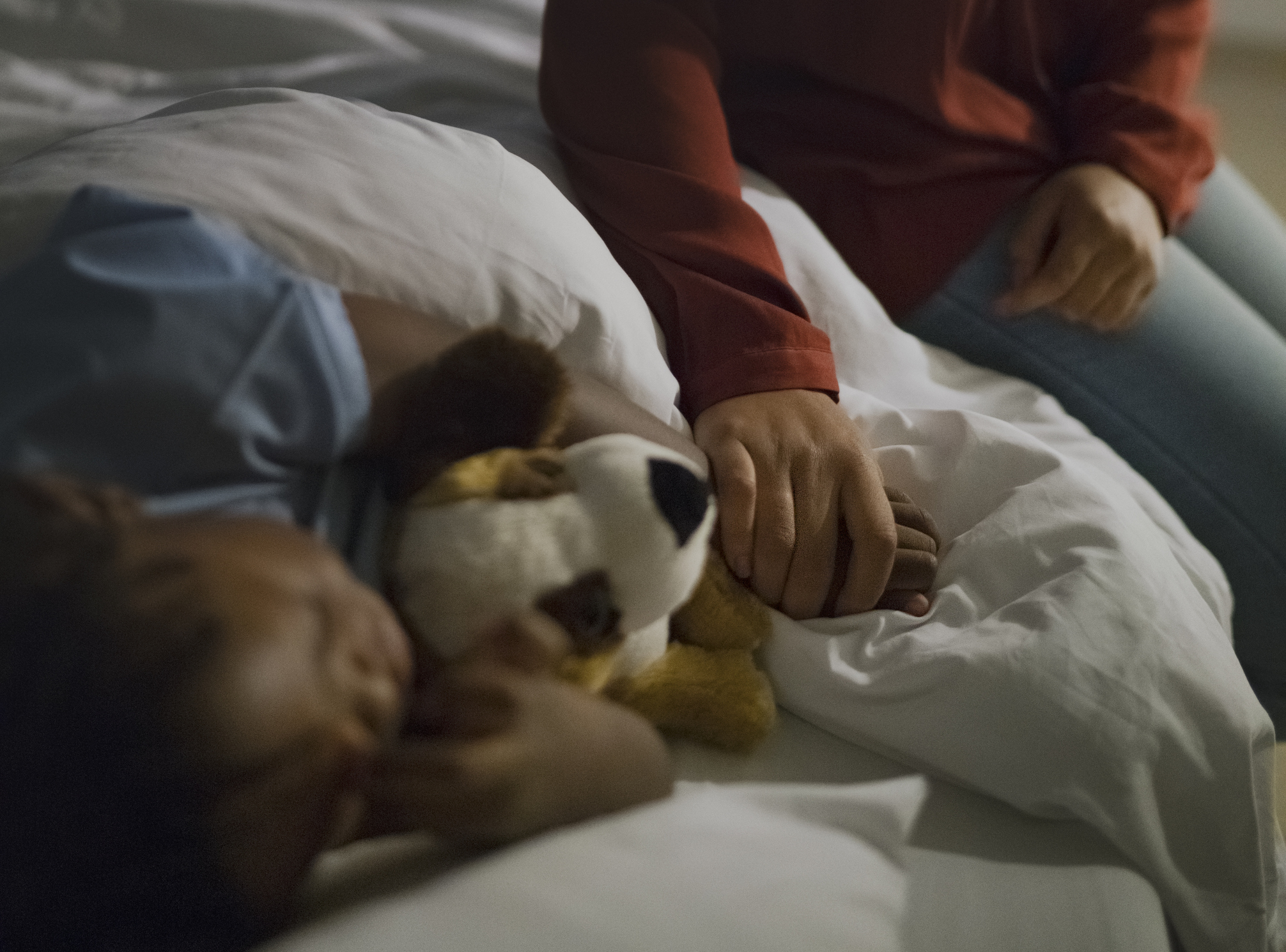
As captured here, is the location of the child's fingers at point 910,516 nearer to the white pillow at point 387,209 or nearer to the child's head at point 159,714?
the white pillow at point 387,209

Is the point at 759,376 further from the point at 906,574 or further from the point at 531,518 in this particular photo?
the point at 531,518

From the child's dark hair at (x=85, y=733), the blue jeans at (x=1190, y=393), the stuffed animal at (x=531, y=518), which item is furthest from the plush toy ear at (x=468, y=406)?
the blue jeans at (x=1190, y=393)

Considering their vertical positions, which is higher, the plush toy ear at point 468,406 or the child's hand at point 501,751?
the plush toy ear at point 468,406

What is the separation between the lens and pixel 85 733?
0.60 feet

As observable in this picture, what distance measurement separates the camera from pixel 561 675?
0.90ft

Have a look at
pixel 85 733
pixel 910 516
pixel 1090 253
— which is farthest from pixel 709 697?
pixel 1090 253

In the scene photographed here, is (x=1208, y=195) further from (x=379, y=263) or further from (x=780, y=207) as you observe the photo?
(x=379, y=263)

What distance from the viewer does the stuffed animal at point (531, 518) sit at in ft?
0.86

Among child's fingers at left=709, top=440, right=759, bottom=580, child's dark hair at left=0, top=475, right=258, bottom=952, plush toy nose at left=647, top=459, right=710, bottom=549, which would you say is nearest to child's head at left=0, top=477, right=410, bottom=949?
child's dark hair at left=0, top=475, right=258, bottom=952

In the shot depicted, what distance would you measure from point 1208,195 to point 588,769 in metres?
0.76

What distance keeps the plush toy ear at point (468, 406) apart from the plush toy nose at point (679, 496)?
5 cm

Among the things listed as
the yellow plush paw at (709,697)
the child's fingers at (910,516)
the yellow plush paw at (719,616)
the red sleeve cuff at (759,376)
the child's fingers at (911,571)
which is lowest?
the yellow plush paw at (709,697)

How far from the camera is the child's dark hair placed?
183 millimetres

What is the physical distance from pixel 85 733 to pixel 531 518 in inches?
5.0
